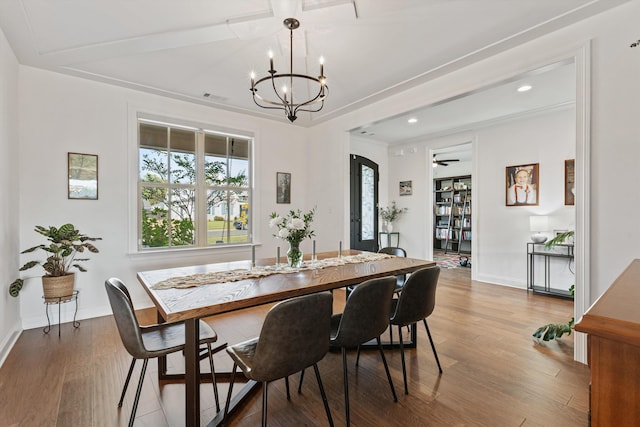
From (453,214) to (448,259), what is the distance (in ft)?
5.89

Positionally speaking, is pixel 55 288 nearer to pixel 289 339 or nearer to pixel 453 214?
pixel 289 339

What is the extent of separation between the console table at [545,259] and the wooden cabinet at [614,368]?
451 centimetres

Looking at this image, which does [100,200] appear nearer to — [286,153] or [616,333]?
[286,153]

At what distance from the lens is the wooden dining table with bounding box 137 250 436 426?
1441 mm

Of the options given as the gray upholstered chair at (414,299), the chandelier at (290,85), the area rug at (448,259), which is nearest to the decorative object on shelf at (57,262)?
the chandelier at (290,85)

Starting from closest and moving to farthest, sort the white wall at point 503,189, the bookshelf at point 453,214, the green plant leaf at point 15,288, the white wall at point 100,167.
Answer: the green plant leaf at point 15,288
the white wall at point 100,167
the white wall at point 503,189
the bookshelf at point 453,214

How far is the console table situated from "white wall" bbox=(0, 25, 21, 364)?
20.7 feet

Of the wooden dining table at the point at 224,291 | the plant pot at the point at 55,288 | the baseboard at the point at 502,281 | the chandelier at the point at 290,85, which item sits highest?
the chandelier at the point at 290,85

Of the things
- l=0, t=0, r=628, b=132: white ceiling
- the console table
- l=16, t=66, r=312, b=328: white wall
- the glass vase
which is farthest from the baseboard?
l=16, t=66, r=312, b=328: white wall

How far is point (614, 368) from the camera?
2.35 ft

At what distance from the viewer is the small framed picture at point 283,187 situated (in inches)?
201

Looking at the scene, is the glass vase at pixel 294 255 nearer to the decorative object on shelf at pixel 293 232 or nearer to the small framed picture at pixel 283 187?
the decorative object on shelf at pixel 293 232

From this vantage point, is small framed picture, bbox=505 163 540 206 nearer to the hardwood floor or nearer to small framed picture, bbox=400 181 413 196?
small framed picture, bbox=400 181 413 196

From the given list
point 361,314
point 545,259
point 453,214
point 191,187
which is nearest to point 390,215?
point 545,259
